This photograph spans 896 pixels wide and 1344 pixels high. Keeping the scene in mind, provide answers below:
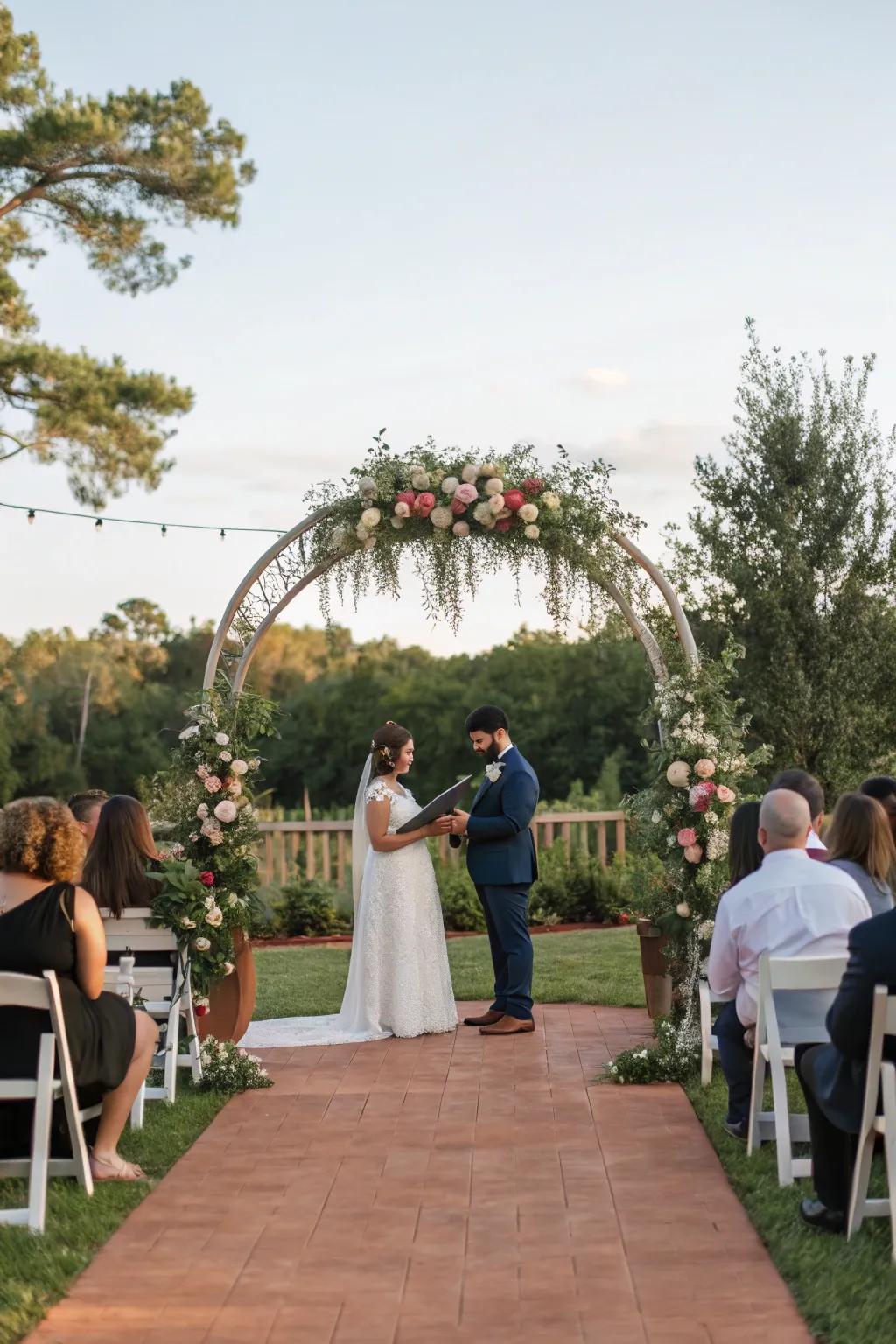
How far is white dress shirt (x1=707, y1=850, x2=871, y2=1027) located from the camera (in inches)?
219

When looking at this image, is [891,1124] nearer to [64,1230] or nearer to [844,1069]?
[844,1069]

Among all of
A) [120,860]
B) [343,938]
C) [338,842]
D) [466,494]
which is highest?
[466,494]

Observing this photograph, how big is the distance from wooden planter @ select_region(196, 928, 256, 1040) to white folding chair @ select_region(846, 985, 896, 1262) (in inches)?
168

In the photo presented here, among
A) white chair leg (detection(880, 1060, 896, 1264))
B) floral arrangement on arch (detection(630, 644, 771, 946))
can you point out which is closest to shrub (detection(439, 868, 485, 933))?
floral arrangement on arch (detection(630, 644, 771, 946))

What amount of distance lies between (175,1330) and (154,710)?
108 feet

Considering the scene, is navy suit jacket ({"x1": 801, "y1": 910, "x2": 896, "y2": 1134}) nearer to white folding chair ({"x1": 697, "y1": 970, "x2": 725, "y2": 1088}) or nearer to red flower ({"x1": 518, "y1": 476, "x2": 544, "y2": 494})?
white folding chair ({"x1": 697, "y1": 970, "x2": 725, "y2": 1088})

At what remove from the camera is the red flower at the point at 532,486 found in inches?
336

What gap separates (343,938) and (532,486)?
7.66 metres

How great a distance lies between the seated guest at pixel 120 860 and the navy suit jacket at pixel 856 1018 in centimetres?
387

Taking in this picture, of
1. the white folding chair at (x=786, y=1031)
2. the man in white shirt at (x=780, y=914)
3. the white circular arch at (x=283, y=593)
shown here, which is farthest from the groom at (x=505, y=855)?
the white folding chair at (x=786, y=1031)

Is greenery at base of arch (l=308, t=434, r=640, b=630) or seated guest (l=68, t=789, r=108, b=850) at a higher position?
greenery at base of arch (l=308, t=434, r=640, b=630)

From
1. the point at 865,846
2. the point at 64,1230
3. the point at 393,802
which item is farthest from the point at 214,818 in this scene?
the point at 865,846

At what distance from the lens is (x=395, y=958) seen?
8.90 metres

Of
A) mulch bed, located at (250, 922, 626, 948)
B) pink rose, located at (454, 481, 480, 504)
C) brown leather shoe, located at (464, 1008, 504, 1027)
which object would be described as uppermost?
pink rose, located at (454, 481, 480, 504)
